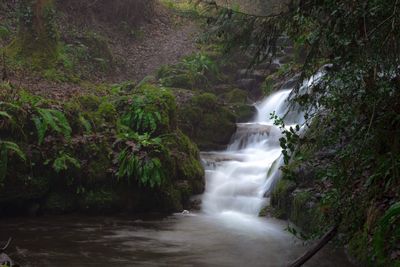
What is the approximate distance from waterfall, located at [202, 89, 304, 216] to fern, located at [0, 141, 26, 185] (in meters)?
3.73

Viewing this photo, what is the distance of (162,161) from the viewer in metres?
9.20

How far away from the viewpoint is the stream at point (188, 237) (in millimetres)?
5926

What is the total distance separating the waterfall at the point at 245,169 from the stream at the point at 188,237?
0.08 feet

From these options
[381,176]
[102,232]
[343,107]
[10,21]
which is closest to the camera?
[381,176]

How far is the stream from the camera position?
5926mm

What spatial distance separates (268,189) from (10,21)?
11.1m

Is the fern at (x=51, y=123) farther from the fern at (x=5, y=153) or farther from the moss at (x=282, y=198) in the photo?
the moss at (x=282, y=198)

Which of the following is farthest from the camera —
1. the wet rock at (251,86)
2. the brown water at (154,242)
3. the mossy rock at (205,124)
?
the wet rock at (251,86)

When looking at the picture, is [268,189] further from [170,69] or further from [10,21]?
[10,21]

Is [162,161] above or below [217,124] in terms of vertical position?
below

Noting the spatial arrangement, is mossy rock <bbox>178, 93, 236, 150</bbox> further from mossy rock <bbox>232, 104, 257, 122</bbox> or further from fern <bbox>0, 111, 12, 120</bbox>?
fern <bbox>0, 111, 12, 120</bbox>

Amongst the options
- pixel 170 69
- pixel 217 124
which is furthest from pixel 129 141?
pixel 170 69

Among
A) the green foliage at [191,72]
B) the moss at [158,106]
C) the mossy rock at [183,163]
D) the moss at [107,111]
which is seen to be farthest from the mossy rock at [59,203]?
the green foliage at [191,72]

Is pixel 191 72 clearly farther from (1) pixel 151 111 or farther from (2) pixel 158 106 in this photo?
(1) pixel 151 111
